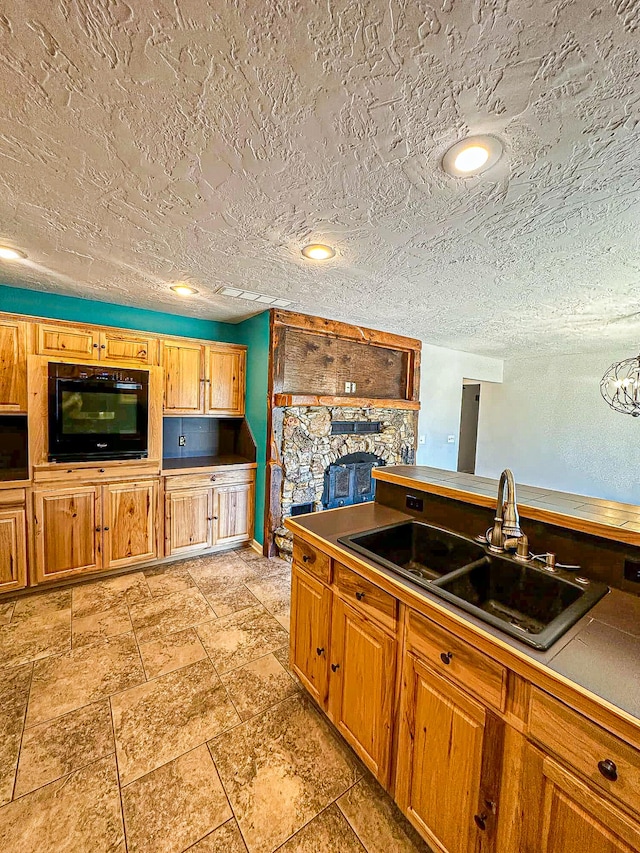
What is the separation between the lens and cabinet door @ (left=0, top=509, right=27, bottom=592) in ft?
8.48

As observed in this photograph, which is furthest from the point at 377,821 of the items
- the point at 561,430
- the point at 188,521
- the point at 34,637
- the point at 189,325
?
the point at 561,430

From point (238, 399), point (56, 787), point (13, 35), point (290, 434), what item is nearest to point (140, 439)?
point (238, 399)

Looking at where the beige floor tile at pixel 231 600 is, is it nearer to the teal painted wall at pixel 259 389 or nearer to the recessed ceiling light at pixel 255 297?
the teal painted wall at pixel 259 389

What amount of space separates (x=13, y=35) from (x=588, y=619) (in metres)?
2.24

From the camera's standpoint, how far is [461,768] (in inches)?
41.0

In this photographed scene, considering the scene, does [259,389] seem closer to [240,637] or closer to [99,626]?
[240,637]

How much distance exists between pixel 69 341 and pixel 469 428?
6.84 m

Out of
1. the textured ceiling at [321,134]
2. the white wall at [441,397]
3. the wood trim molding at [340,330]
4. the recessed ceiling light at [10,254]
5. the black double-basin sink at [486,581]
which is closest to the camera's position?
the textured ceiling at [321,134]

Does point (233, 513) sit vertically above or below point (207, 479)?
below

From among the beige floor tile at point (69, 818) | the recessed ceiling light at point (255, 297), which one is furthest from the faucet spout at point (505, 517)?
the recessed ceiling light at point (255, 297)

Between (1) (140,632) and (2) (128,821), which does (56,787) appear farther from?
(1) (140,632)

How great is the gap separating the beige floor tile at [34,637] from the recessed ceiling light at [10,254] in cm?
249

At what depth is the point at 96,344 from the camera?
294 cm

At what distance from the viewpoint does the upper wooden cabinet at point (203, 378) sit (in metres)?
3.35
